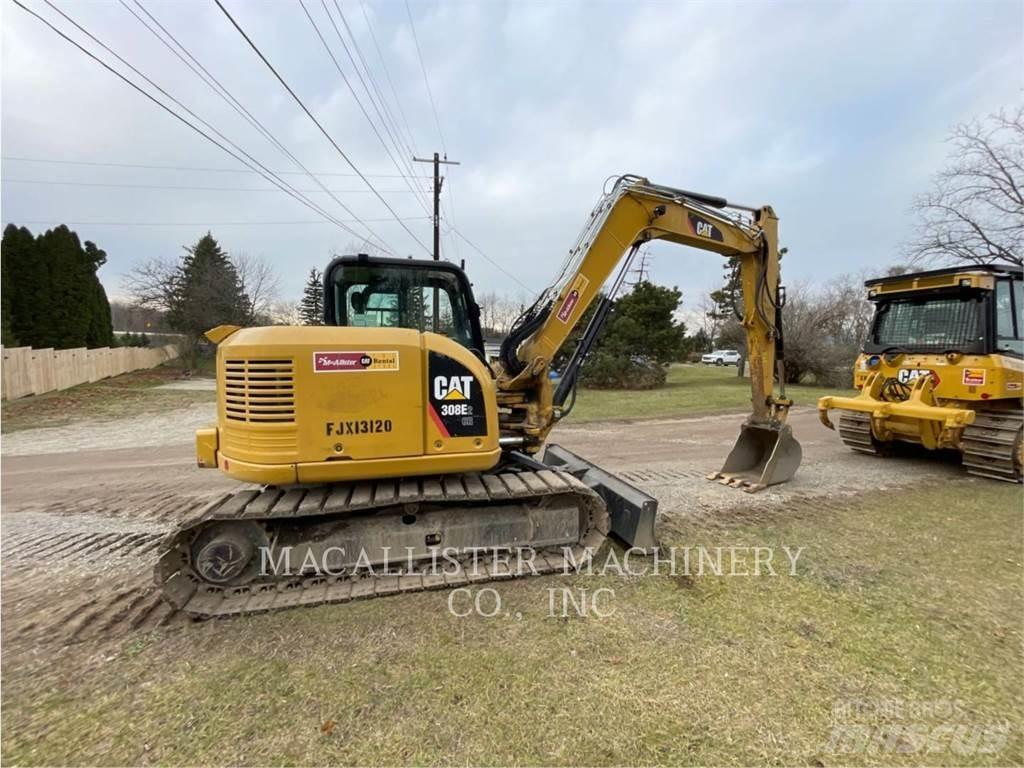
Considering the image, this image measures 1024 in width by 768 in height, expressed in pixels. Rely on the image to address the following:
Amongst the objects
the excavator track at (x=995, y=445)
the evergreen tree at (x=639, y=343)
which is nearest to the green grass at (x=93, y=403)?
the evergreen tree at (x=639, y=343)

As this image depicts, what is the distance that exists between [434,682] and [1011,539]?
5.41 m

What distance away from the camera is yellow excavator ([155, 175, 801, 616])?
337 cm

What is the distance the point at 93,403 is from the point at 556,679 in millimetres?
17105

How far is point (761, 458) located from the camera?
6504 mm

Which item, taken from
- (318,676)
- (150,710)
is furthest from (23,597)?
(318,676)

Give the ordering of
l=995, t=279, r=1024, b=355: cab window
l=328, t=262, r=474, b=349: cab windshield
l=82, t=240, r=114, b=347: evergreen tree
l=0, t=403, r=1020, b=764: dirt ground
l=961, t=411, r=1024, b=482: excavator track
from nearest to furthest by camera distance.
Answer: l=0, t=403, r=1020, b=764: dirt ground
l=328, t=262, r=474, b=349: cab windshield
l=961, t=411, r=1024, b=482: excavator track
l=995, t=279, r=1024, b=355: cab window
l=82, t=240, r=114, b=347: evergreen tree

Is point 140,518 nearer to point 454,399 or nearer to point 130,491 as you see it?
point 130,491

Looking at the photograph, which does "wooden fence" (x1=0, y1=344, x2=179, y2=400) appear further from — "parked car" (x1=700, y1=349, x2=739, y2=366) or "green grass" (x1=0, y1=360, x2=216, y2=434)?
"parked car" (x1=700, y1=349, x2=739, y2=366)

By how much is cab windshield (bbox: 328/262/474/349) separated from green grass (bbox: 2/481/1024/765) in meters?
2.17

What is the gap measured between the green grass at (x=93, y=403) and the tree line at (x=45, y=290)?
3.69 meters

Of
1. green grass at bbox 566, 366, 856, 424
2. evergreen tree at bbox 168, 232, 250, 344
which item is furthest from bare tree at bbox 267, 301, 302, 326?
green grass at bbox 566, 366, 856, 424

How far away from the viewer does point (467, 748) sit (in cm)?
227

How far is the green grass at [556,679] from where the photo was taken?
2281mm

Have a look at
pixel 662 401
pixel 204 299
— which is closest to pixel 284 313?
pixel 204 299
